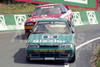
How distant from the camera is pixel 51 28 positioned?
838cm

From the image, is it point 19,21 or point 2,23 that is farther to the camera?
point 19,21

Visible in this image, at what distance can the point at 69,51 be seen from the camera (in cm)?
719

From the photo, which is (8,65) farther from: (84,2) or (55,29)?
(84,2)

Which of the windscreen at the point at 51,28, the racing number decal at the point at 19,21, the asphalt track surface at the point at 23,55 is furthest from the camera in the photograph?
the racing number decal at the point at 19,21

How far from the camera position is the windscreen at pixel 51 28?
26.8 feet

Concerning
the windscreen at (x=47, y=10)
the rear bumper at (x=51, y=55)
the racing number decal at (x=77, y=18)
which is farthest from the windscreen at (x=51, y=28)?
the racing number decal at (x=77, y=18)

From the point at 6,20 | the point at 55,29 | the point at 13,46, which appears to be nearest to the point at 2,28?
the point at 6,20

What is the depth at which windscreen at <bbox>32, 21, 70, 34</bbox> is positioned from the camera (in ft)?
26.8

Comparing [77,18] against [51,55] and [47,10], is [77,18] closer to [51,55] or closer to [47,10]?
[47,10]

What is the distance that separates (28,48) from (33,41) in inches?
11.8

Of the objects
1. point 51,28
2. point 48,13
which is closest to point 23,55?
point 51,28

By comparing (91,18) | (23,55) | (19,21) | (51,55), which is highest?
(19,21)

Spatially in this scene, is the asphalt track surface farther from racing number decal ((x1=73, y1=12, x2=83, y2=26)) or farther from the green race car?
racing number decal ((x1=73, y1=12, x2=83, y2=26))

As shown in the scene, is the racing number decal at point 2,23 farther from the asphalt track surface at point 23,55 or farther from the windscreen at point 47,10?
the windscreen at point 47,10
